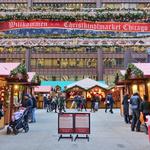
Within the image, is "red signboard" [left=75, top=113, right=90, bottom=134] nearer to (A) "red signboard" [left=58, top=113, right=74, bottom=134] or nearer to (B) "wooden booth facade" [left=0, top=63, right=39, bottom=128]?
(A) "red signboard" [left=58, top=113, right=74, bottom=134]

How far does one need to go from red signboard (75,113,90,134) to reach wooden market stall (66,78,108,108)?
3362cm

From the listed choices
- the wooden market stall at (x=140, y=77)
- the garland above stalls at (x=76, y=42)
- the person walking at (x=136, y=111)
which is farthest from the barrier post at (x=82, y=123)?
the wooden market stall at (x=140, y=77)

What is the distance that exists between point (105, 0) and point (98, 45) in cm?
6288

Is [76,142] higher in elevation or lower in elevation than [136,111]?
lower

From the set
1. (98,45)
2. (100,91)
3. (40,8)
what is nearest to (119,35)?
(98,45)

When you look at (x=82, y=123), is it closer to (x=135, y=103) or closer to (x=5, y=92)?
(x=135, y=103)

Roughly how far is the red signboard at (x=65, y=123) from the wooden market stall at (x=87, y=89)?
33593mm

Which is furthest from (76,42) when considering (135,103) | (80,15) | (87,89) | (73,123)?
(87,89)

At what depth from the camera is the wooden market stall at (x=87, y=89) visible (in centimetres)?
4928

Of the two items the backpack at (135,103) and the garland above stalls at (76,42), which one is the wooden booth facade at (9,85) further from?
the backpack at (135,103)

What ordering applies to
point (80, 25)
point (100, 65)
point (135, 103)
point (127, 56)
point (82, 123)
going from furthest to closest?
point (100, 65) < point (127, 56) < point (135, 103) < point (82, 123) < point (80, 25)

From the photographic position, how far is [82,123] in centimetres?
1528

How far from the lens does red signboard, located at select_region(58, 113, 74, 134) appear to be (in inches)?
599

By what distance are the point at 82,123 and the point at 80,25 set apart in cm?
371
